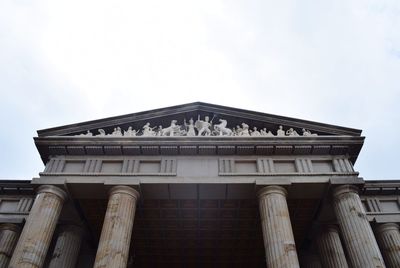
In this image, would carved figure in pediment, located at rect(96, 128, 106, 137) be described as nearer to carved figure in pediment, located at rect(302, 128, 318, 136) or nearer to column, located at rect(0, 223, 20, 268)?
column, located at rect(0, 223, 20, 268)

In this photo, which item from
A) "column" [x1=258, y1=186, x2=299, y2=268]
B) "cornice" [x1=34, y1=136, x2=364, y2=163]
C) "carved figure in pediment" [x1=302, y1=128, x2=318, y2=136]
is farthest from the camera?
"carved figure in pediment" [x1=302, y1=128, x2=318, y2=136]

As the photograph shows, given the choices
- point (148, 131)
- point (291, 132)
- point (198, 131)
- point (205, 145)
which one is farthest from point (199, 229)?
point (291, 132)

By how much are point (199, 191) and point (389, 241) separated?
36.4 ft

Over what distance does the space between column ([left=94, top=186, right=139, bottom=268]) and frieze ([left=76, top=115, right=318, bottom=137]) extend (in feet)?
12.2

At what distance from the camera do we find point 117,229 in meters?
18.1

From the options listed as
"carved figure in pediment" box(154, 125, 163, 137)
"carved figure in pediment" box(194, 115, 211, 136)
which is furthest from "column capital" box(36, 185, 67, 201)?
"carved figure in pediment" box(194, 115, 211, 136)

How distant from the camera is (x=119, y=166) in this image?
70.1 ft

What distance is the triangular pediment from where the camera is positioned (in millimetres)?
22281

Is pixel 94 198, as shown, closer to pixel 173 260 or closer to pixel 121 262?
pixel 121 262

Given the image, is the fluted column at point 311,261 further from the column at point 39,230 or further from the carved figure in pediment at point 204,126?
the column at point 39,230

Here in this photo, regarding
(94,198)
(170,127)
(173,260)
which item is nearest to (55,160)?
(94,198)

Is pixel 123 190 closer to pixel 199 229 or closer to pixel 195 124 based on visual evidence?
pixel 195 124

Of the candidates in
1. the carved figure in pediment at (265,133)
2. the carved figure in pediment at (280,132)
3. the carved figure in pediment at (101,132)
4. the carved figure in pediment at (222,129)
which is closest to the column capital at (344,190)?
the carved figure in pediment at (280,132)

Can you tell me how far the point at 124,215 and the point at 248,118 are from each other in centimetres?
910
